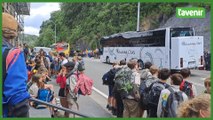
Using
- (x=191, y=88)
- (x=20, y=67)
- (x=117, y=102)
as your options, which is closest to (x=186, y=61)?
(x=117, y=102)

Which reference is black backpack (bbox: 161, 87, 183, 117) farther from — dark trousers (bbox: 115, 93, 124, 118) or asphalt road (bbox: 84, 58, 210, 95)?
asphalt road (bbox: 84, 58, 210, 95)

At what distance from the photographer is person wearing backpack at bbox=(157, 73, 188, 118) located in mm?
5022

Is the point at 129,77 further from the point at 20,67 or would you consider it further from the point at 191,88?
the point at 20,67

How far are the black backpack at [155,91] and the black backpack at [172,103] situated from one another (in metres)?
0.56

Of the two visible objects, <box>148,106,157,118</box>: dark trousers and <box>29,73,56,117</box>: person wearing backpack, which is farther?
<box>29,73,56,117</box>: person wearing backpack

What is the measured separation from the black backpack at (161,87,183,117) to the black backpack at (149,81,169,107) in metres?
0.56

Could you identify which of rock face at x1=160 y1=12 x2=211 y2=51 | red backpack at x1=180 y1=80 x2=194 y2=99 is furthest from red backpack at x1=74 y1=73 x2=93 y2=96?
rock face at x1=160 y1=12 x2=211 y2=51

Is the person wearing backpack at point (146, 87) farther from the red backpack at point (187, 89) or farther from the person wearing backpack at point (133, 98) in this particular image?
the person wearing backpack at point (133, 98)

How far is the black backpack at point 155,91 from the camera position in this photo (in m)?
5.79

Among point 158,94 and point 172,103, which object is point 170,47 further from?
point 172,103

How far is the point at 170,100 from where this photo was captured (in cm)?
512

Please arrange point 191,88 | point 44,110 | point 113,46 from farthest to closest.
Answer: point 113,46 → point 191,88 → point 44,110

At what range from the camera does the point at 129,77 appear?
748 centimetres

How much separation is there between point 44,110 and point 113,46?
96.8ft
